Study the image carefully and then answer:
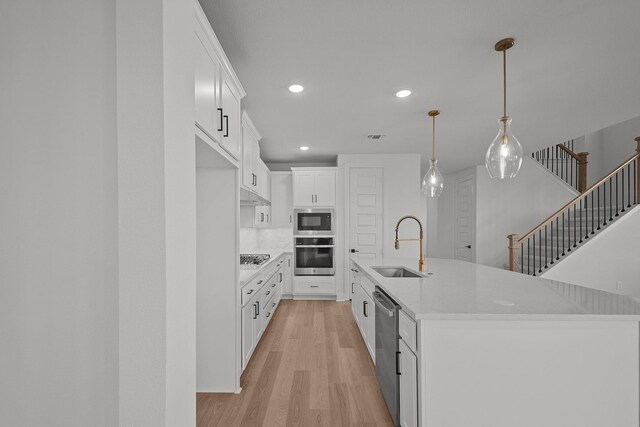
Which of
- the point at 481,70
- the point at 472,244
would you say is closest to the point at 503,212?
the point at 472,244

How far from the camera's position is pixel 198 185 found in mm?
2291

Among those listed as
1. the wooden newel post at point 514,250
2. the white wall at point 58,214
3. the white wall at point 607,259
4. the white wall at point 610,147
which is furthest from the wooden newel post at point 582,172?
the white wall at point 58,214

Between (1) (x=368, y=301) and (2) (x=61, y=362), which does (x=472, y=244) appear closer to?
(1) (x=368, y=301)

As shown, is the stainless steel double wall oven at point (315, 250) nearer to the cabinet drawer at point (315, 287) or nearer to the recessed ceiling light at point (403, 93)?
the cabinet drawer at point (315, 287)

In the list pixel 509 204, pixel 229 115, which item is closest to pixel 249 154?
pixel 229 115

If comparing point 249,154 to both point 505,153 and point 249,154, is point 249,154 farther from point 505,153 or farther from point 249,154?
point 505,153

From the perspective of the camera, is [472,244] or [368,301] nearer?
[368,301]

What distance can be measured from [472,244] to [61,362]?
6804mm

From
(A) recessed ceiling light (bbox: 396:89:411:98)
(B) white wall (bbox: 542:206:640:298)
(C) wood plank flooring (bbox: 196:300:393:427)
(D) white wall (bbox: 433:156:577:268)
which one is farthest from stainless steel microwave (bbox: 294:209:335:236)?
(B) white wall (bbox: 542:206:640:298)

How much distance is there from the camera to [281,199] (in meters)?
5.62

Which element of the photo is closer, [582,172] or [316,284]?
[316,284]

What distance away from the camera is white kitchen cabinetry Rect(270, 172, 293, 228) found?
18.4 ft

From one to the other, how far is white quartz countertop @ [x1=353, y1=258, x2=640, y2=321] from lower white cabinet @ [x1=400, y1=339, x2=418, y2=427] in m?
0.23

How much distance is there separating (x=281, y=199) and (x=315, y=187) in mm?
709
